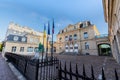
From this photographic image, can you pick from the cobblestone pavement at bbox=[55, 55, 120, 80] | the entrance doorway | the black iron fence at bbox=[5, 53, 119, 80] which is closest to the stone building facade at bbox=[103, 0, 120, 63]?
the cobblestone pavement at bbox=[55, 55, 120, 80]

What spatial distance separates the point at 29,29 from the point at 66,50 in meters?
21.0

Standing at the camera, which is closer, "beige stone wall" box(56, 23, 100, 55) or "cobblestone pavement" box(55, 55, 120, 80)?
"cobblestone pavement" box(55, 55, 120, 80)

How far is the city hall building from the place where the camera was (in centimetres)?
2019

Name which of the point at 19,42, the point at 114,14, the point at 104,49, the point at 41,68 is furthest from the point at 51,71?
the point at 19,42

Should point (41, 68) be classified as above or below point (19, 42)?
below

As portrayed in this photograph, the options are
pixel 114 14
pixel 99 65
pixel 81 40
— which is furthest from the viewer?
pixel 81 40

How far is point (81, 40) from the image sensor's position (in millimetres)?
23641

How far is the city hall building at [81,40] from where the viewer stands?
20.2m

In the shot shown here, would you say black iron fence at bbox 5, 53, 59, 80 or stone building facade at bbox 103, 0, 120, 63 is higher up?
stone building facade at bbox 103, 0, 120, 63

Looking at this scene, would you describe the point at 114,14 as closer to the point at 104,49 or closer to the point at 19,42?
the point at 104,49

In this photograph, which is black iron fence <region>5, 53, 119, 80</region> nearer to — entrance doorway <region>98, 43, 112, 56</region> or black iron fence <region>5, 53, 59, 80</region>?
black iron fence <region>5, 53, 59, 80</region>

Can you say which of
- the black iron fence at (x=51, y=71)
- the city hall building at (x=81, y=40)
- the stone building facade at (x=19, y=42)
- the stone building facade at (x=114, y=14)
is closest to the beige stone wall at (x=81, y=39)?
the city hall building at (x=81, y=40)

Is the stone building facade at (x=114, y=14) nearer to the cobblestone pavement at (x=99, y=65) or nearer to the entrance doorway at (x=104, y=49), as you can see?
the cobblestone pavement at (x=99, y=65)

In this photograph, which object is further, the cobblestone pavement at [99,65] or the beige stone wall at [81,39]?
the beige stone wall at [81,39]
